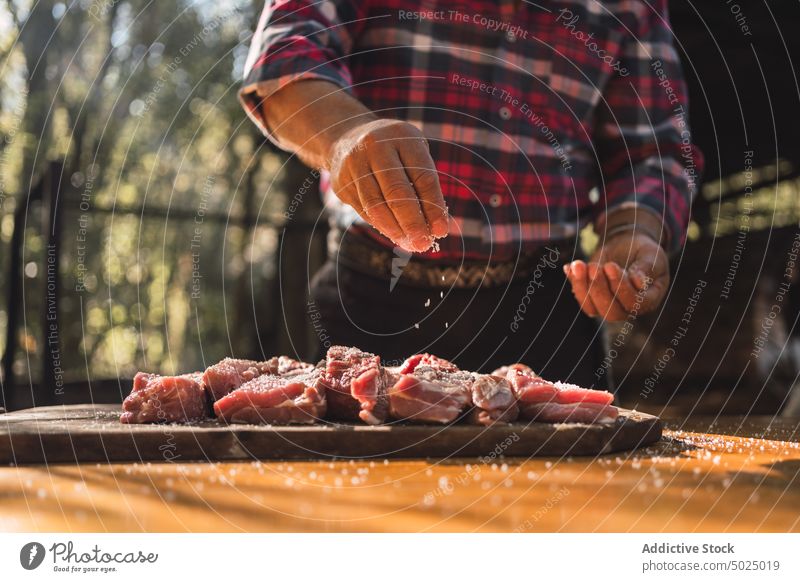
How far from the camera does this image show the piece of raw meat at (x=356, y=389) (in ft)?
5.12

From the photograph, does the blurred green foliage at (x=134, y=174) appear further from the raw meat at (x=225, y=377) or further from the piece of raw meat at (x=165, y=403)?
the piece of raw meat at (x=165, y=403)

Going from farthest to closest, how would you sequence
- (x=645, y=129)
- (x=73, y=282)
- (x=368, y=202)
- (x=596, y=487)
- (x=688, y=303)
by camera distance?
1. (x=73, y=282)
2. (x=688, y=303)
3. (x=645, y=129)
4. (x=368, y=202)
5. (x=596, y=487)

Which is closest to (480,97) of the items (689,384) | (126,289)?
(689,384)

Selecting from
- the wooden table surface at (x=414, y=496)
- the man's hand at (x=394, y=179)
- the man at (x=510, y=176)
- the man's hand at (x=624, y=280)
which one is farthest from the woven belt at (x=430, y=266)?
the wooden table surface at (x=414, y=496)

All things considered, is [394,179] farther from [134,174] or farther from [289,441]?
[134,174]

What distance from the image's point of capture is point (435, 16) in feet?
7.75

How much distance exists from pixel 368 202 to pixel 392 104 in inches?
38.4

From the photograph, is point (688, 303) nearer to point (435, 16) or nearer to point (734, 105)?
point (734, 105)

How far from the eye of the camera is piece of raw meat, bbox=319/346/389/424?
1.56 m

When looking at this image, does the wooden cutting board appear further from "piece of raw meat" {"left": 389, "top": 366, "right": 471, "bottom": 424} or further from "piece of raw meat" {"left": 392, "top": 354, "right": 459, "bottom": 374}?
"piece of raw meat" {"left": 392, "top": 354, "right": 459, "bottom": 374}

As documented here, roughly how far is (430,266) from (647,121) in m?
1.12

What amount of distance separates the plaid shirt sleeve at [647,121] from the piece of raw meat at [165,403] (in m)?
1.70

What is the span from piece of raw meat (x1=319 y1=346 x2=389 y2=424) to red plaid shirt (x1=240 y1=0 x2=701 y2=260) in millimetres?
758

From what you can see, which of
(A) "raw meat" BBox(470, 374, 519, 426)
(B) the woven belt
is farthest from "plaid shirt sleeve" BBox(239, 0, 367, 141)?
(A) "raw meat" BBox(470, 374, 519, 426)
